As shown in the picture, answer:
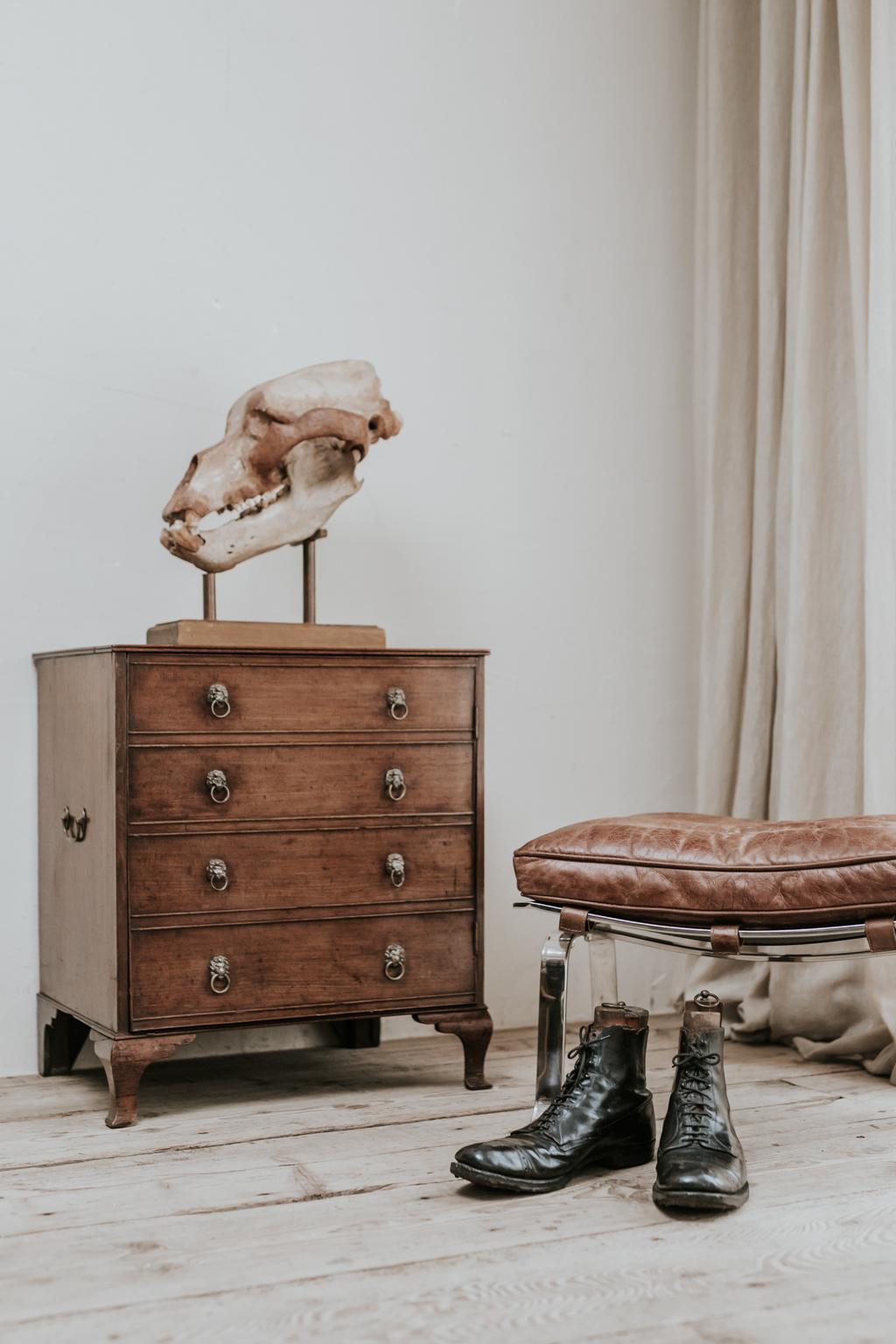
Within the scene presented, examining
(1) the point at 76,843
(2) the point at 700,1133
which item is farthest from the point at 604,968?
(1) the point at 76,843

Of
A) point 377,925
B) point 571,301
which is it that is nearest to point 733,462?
point 571,301

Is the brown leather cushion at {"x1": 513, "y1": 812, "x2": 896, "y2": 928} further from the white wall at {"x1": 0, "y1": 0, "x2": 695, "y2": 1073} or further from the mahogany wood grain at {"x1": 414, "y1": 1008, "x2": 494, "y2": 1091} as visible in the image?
the white wall at {"x1": 0, "y1": 0, "x2": 695, "y2": 1073}

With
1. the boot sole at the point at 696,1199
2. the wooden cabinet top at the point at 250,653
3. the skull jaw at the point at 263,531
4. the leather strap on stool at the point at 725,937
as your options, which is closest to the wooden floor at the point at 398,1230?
the boot sole at the point at 696,1199

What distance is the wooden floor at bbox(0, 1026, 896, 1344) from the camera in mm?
1355

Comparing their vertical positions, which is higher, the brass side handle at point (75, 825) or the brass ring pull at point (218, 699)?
the brass ring pull at point (218, 699)

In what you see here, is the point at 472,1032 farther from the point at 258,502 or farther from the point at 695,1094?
the point at 258,502

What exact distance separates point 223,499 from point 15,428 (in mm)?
496

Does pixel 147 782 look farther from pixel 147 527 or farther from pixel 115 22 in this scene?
pixel 115 22

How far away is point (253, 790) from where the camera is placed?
7.09ft

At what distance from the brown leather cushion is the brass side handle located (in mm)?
708

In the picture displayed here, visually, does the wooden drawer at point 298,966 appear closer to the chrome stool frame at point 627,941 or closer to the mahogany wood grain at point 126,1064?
the mahogany wood grain at point 126,1064

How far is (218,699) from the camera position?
2123 millimetres

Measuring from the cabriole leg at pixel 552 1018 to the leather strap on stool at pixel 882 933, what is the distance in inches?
16.2

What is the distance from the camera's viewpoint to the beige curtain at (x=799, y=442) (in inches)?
96.7
